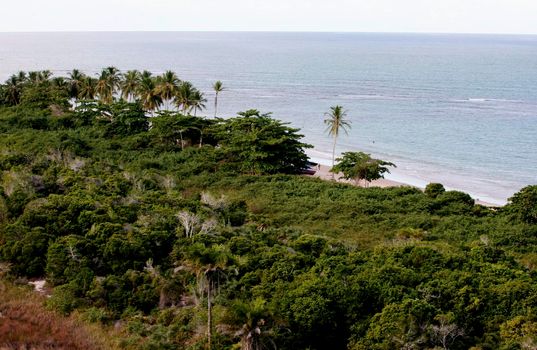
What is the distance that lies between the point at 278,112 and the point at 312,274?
251ft

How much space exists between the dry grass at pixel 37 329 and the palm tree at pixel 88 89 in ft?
174

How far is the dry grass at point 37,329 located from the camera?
69.7ft

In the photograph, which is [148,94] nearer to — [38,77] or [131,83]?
[131,83]

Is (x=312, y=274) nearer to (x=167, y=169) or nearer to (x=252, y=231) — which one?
(x=252, y=231)

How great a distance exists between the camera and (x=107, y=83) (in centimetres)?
7281

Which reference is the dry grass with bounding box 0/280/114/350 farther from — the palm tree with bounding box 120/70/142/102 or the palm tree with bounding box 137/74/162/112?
the palm tree with bounding box 120/70/142/102

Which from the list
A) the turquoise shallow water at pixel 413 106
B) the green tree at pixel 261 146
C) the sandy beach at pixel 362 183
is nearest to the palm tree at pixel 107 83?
the green tree at pixel 261 146

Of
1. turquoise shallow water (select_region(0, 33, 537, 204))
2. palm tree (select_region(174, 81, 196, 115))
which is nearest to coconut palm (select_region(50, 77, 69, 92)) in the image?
palm tree (select_region(174, 81, 196, 115))

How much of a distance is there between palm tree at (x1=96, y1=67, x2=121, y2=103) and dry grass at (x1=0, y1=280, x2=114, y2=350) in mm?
50942

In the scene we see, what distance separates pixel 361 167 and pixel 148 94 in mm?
29445

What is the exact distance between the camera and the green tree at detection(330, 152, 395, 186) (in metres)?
51.2

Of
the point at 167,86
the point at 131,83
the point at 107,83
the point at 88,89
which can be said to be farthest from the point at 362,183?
the point at 88,89

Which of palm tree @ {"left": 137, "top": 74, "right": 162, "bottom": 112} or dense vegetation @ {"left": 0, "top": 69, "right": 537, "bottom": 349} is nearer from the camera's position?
dense vegetation @ {"left": 0, "top": 69, "right": 537, "bottom": 349}

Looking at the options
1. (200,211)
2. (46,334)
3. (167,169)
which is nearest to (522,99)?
(167,169)
